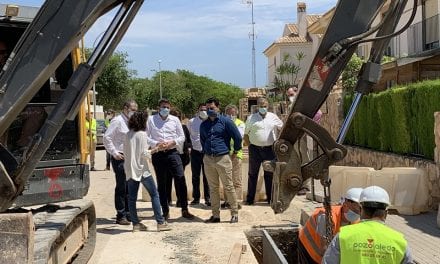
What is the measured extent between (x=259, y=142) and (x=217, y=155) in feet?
5.33

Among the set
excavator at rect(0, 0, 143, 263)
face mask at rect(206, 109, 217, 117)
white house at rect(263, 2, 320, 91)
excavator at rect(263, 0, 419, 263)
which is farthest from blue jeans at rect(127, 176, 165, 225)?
white house at rect(263, 2, 320, 91)

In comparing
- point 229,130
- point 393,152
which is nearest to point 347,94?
point 393,152

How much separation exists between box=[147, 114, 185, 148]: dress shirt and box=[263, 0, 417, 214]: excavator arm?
5934 millimetres

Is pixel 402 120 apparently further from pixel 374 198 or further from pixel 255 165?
pixel 374 198

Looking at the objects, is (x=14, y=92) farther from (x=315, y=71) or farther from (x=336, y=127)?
(x=336, y=127)

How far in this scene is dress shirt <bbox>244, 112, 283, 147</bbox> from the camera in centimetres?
1148

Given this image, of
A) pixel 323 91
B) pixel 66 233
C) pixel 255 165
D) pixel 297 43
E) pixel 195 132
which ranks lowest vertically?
pixel 66 233

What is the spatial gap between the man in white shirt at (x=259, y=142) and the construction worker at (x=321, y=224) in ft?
18.2

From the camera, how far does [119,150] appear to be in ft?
33.3

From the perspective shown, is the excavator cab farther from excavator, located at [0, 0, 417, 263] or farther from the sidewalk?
the sidewalk

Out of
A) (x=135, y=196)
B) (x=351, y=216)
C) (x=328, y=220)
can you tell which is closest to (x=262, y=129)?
(x=135, y=196)

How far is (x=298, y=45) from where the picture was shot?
59.2 metres

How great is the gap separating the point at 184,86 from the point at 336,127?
68.9 metres

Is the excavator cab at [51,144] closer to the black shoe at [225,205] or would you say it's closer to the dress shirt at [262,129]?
the black shoe at [225,205]
